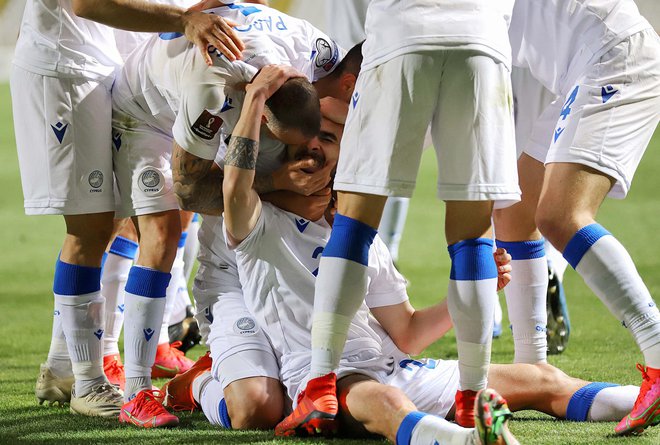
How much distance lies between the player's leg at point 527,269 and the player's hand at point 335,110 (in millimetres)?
658

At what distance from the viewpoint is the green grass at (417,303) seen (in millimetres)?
2871

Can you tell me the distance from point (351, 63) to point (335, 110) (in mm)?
179

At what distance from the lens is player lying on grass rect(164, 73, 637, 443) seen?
2883mm

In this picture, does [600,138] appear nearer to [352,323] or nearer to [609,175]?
[609,175]

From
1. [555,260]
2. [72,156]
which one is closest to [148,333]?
[72,156]

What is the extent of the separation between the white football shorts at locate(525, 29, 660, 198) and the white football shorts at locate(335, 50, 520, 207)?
1.15 feet

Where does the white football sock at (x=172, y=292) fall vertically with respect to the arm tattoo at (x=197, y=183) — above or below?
below

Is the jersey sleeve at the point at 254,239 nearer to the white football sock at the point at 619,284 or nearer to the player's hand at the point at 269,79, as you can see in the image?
the player's hand at the point at 269,79

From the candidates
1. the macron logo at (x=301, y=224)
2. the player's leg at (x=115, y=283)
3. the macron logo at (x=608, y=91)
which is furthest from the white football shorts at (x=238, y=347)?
the macron logo at (x=608, y=91)

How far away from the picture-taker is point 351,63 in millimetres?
3301

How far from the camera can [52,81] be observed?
11.2 feet

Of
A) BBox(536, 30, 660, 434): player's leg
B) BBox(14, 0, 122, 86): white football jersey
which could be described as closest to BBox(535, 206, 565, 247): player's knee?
BBox(536, 30, 660, 434): player's leg

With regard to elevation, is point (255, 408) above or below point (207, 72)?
below

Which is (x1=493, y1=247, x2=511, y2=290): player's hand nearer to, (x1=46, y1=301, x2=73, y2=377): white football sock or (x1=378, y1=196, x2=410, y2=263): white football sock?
(x1=46, y1=301, x2=73, y2=377): white football sock
